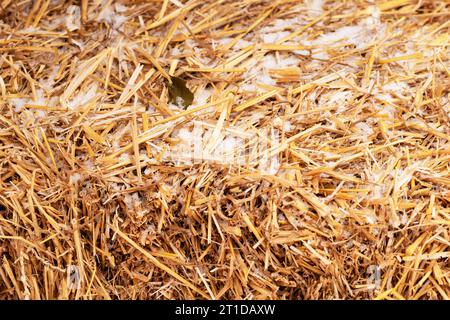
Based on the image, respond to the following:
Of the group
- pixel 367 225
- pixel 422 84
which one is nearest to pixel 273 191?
pixel 367 225

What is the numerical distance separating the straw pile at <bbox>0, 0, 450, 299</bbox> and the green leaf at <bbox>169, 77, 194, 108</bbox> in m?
0.02

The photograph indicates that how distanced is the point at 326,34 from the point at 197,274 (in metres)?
0.80

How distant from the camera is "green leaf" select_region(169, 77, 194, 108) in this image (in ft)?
4.98

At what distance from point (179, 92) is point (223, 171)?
0.98 feet

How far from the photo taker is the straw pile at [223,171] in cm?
131

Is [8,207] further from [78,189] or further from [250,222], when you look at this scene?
[250,222]

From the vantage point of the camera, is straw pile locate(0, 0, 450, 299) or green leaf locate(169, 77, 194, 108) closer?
straw pile locate(0, 0, 450, 299)

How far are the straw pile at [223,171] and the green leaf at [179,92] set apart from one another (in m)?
0.02

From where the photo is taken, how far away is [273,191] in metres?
1.32

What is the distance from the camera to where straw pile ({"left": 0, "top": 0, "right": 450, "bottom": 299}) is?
4.31 feet

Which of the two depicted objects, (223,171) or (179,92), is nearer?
(223,171)

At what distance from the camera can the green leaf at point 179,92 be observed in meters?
1.52

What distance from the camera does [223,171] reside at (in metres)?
1.34

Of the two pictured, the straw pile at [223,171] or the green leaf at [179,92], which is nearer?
the straw pile at [223,171]
